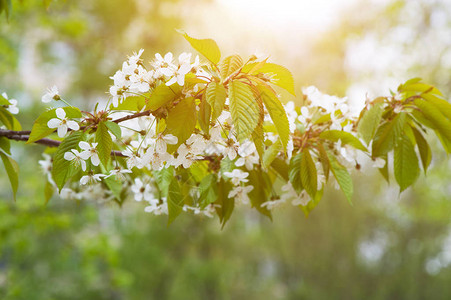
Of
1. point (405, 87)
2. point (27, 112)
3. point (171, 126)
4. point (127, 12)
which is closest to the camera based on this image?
point (171, 126)

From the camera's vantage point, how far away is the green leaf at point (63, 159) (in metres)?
Result: 0.88

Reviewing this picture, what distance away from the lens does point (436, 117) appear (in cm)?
104

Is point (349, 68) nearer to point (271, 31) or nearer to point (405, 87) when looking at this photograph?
point (271, 31)

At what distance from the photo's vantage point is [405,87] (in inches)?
43.4

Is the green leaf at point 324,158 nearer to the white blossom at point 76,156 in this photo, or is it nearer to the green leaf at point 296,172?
the green leaf at point 296,172

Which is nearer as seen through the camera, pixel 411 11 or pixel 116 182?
pixel 116 182

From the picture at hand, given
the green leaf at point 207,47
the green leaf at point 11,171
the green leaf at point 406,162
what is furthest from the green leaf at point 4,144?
the green leaf at point 406,162

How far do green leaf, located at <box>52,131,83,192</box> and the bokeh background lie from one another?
580 centimetres

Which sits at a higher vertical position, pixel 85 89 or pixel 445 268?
pixel 445 268

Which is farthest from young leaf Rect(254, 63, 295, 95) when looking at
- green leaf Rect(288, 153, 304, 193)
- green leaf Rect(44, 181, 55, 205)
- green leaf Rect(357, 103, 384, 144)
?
green leaf Rect(44, 181, 55, 205)

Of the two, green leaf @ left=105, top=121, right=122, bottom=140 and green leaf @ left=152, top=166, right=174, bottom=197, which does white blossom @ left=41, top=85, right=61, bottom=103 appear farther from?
green leaf @ left=152, top=166, right=174, bottom=197

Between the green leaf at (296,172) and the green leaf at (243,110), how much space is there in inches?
11.2

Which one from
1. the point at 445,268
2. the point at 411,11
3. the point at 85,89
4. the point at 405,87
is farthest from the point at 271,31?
the point at 405,87

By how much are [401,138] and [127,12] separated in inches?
265
